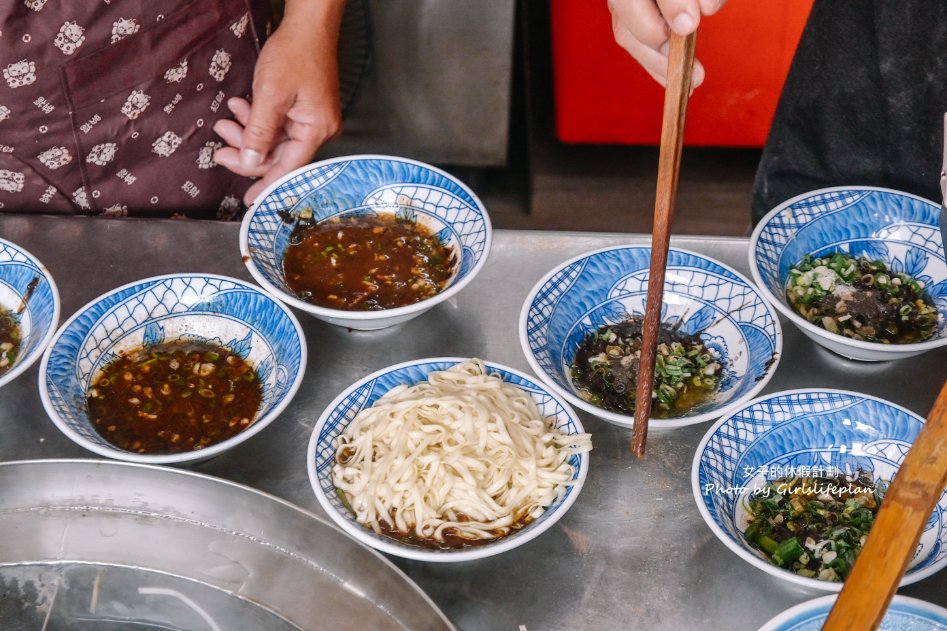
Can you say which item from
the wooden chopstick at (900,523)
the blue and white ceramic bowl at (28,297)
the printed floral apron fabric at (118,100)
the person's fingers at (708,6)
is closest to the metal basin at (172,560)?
the blue and white ceramic bowl at (28,297)

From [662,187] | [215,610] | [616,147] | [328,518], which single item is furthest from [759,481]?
[616,147]

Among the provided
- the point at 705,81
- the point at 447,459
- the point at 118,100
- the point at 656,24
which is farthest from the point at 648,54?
the point at 705,81

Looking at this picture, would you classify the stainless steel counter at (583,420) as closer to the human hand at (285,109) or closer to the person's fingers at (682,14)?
the human hand at (285,109)

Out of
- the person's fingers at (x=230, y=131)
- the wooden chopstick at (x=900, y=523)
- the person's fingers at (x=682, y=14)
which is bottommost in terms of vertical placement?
the person's fingers at (x=230, y=131)

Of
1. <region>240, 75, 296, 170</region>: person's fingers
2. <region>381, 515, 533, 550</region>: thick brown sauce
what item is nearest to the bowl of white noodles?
<region>381, 515, 533, 550</region>: thick brown sauce

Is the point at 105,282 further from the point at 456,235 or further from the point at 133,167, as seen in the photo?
the point at 456,235

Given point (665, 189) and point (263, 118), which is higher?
point (665, 189)

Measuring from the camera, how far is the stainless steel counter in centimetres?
147

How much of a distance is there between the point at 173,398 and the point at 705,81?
11.0ft

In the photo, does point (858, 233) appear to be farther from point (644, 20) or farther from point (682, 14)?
point (682, 14)

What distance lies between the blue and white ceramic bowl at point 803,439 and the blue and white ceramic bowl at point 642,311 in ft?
0.24

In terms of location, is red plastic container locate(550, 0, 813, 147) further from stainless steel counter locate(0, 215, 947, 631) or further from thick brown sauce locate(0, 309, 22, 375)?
thick brown sauce locate(0, 309, 22, 375)

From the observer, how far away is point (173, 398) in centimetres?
175

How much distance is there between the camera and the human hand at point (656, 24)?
1.20m
